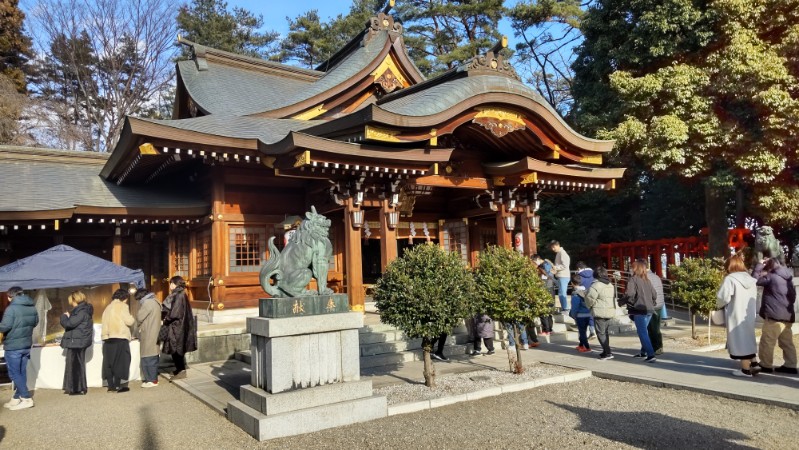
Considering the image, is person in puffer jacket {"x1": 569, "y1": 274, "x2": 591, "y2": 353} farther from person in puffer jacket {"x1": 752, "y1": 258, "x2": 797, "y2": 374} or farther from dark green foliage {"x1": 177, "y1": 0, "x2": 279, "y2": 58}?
dark green foliage {"x1": 177, "y1": 0, "x2": 279, "y2": 58}

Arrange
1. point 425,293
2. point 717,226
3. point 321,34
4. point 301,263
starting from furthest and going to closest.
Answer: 1. point 321,34
2. point 717,226
3. point 425,293
4. point 301,263

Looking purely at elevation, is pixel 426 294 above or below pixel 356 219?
below

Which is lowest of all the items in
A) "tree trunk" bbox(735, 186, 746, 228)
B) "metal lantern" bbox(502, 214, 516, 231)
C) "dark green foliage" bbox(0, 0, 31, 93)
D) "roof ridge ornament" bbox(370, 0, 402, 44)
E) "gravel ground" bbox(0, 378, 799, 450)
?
"gravel ground" bbox(0, 378, 799, 450)

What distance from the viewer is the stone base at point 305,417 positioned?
5727mm

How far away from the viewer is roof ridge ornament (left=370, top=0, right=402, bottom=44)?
16.8 metres

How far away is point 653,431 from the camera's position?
218 inches

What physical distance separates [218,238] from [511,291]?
289 inches

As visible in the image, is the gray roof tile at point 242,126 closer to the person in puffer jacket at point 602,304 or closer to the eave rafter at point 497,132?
the eave rafter at point 497,132

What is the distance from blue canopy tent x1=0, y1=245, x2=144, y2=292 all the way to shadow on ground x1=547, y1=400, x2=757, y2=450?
8.60 metres

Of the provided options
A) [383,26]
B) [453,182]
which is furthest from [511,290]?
[383,26]

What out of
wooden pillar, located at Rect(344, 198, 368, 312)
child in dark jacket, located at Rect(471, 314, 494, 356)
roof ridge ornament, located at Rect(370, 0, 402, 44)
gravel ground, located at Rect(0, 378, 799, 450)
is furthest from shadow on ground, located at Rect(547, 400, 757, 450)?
roof ridge ornament, located at Rect(370, 0, 402, 44)

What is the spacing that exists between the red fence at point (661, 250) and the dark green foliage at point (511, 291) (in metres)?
14.2

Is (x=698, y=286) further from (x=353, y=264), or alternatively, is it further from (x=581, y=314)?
(x=353, y=264)

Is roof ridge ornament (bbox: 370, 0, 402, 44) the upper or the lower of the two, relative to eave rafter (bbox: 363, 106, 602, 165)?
upper
